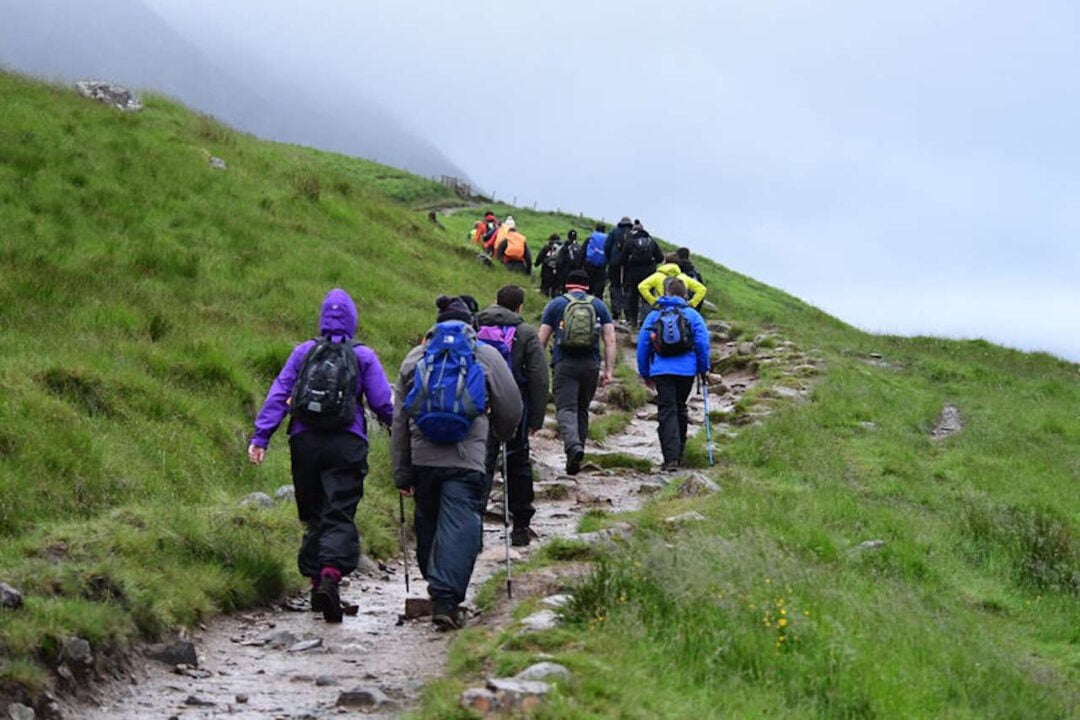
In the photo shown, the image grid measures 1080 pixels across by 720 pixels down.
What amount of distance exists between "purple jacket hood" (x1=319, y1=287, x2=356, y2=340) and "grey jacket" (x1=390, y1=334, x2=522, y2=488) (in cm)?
58

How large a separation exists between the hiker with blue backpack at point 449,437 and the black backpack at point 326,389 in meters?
0.40

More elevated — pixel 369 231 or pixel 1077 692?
pixel 369 231

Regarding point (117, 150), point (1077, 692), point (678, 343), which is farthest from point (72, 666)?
point (117, 150)

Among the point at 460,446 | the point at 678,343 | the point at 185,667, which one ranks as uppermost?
the point at 678,343

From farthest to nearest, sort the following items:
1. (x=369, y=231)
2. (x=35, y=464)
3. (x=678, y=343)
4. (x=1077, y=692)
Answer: (x=369, y=231) < (x=678, y=343) < (x=35, y=464) < (x=1077, y=692)

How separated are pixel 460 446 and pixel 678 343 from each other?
21.6 feet

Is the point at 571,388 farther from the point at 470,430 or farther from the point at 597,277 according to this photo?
the point at 597,277

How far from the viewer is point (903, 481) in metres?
15.8

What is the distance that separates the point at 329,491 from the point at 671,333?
22.7 ft

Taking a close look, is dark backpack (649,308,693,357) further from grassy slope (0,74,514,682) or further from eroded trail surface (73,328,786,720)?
eroded trail surface (73,328,786,720)

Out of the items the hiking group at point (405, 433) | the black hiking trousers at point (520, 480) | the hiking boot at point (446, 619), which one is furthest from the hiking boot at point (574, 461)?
the hiking boot at point (446, 619)

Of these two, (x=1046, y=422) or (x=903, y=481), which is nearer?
(x=903, y=481)

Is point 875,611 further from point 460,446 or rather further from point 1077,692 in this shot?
point 460,446

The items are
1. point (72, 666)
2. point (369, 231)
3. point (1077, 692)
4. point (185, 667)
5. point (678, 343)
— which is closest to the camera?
point (72, 666)
